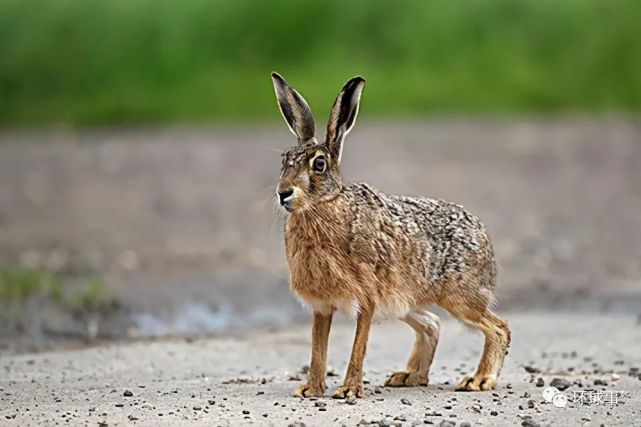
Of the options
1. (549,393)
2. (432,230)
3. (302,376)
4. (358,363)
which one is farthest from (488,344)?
(302,376)

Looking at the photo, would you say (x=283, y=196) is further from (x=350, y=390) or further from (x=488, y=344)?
(x=488, y=344)

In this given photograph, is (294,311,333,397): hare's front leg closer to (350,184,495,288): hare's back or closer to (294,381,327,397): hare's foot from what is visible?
(294,381,327,397): hare's foot

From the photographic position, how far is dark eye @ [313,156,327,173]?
7.56 meters

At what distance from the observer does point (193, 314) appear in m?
11.5

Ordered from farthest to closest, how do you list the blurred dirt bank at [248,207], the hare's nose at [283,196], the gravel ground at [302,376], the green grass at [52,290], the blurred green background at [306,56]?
the blurred green background at [306,56] < the blurred dirt bank at [248,207] < the green grass at [52,290] < the hare's nose at [283,196] < the gravel ground at [302,376]

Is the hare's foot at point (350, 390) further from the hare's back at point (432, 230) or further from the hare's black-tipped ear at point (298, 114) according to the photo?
the hare's black-tipped ear at point (298, 114)

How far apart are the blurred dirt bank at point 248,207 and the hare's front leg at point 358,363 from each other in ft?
6.93

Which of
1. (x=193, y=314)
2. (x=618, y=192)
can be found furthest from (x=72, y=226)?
(x=618, y=192)

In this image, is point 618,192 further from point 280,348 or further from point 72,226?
point 280,348

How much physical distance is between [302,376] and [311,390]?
1.04m

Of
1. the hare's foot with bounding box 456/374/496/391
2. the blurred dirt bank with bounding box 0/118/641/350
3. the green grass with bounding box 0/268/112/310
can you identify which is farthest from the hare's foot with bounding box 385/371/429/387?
the green grass with bounding box 0/268/112/310

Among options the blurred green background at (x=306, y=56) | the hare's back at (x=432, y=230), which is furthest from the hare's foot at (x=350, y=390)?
the blurred green background at (x=306, y=56)

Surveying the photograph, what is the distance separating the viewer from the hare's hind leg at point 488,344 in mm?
7953

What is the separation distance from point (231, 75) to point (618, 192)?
27.1 feet
